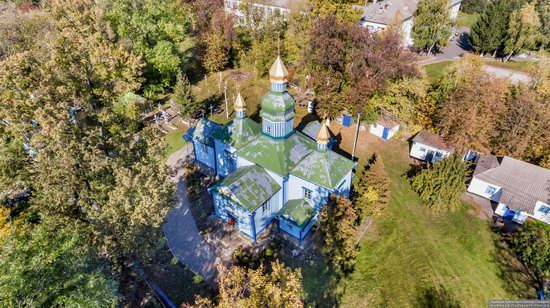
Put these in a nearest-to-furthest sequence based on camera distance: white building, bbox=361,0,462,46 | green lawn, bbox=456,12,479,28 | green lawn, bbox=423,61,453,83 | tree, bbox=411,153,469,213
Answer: tree, bbox=411,153,469,213
green lawn, bbox=423,61,453,83
white building, bbox=361,0,462,46
green lawn, bbox=456,12,479,28

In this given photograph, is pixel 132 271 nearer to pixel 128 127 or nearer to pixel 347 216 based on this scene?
pixel 128 127

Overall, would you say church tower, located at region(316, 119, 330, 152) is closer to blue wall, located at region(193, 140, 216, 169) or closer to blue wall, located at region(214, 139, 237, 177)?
blue wall, located at region(214, 139, 237, 177)

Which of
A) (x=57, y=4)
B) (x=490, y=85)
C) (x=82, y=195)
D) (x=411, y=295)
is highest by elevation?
(x=57, y=4)

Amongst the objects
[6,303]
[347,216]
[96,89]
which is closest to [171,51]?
[96,89]

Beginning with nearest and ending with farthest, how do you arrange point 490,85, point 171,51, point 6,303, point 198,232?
point 6,303 < point 198,232 < point 490,85 < point 171,51

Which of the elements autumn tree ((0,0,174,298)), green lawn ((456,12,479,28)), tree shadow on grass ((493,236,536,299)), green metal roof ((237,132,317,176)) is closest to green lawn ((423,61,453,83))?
green lawn ((456,12,479,28))
